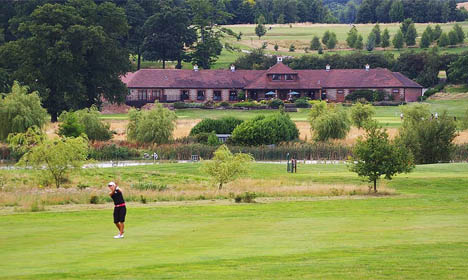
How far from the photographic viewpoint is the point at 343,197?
36.5 meters

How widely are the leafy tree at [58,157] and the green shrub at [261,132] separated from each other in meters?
22.3

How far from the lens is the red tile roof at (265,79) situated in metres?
116

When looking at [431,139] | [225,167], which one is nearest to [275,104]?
[431,139]

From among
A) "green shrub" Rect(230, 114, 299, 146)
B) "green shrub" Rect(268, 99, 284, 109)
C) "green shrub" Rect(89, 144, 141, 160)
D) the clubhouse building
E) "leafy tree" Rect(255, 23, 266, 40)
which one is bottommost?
"green shrub" Rect(89, 144, 141, 160)

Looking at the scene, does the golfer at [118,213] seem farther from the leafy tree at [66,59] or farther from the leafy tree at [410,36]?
the leafy tree at [410,36]

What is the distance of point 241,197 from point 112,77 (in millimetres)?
56176

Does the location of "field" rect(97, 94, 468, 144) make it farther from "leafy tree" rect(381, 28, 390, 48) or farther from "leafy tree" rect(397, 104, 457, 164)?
"leafy tree" rect(381, 28, 390, 48)

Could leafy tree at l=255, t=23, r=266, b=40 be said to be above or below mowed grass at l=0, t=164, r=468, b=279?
above

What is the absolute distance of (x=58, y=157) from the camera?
4131cm

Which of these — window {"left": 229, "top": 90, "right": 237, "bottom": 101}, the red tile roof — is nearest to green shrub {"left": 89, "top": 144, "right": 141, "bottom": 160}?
the red tile roof

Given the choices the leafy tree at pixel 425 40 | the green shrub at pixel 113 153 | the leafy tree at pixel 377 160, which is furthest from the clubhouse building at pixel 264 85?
the leafy tree at pixel 377 160

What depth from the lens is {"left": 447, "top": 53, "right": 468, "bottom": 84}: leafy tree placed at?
380 feet

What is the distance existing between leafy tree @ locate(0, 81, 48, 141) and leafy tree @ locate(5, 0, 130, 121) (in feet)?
46.9

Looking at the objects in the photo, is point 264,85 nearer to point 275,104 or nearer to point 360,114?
point 275,104
